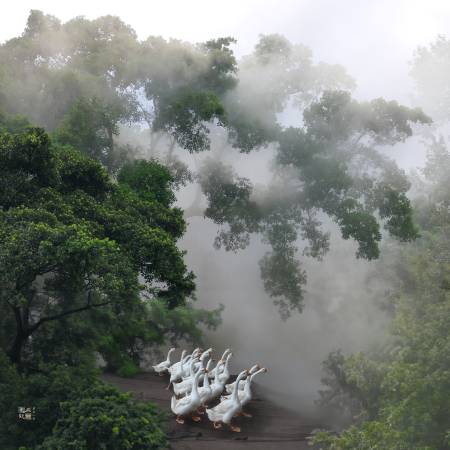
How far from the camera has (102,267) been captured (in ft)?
31.6

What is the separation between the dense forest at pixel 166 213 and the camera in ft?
31.4

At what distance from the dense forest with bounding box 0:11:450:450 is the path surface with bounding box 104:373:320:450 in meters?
0.94

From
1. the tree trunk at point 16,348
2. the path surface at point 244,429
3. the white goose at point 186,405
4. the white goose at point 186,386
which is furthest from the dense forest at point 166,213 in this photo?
the white goose at point 186,405

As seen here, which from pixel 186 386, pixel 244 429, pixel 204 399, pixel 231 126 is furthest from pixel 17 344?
pixel 231 126

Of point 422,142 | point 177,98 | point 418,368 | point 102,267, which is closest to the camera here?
point 102,267

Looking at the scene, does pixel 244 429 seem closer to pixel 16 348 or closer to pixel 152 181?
pixel 152 181

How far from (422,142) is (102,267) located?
95.3 feet

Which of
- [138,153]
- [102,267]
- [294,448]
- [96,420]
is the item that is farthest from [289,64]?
[96,420]

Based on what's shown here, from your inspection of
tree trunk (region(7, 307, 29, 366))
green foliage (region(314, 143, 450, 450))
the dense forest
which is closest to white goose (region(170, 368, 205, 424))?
the dense forest

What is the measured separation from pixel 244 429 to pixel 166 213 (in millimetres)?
5900

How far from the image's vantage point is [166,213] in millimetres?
13289

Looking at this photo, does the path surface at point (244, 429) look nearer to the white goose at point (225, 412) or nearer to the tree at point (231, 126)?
the white goose at point (225, 412)

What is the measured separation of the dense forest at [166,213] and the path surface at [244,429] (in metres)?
0.94

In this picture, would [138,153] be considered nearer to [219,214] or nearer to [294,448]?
[219,214]
